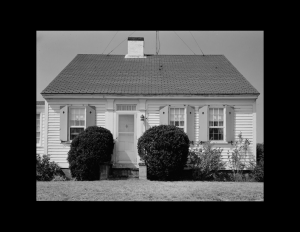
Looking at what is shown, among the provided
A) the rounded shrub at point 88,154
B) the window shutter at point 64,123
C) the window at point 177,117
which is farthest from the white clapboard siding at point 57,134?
the window at point 177,117

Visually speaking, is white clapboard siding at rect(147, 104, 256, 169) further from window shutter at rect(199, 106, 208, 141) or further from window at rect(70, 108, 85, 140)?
window at rect(70, 108, 85, 140)

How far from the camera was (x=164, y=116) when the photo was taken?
48.4ft

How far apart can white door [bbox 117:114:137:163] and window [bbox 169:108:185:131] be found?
1.80m

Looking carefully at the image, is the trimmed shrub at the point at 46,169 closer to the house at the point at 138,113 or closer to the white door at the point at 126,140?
the house at the point at 138,113

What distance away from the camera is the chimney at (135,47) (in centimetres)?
1873

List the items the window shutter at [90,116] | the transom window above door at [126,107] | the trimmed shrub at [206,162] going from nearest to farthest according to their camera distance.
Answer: the trimmed shrub at [206,162] → the window shutter at [90,116] → the transom window above door at [126,107]

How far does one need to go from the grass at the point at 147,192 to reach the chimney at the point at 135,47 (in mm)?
8737

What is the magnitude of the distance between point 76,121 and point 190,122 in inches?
200

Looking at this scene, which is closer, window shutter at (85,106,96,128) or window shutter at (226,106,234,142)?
window shutter at (85,106,96,128)

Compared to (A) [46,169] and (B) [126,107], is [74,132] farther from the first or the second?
(B) [126,107]

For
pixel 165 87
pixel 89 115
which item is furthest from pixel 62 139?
pixel 165 87

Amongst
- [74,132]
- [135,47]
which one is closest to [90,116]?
[74,132]

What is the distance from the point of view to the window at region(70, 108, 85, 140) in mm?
14819

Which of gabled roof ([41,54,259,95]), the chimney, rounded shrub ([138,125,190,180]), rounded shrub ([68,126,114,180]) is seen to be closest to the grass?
rounded shrub ([138,125,190,180])
